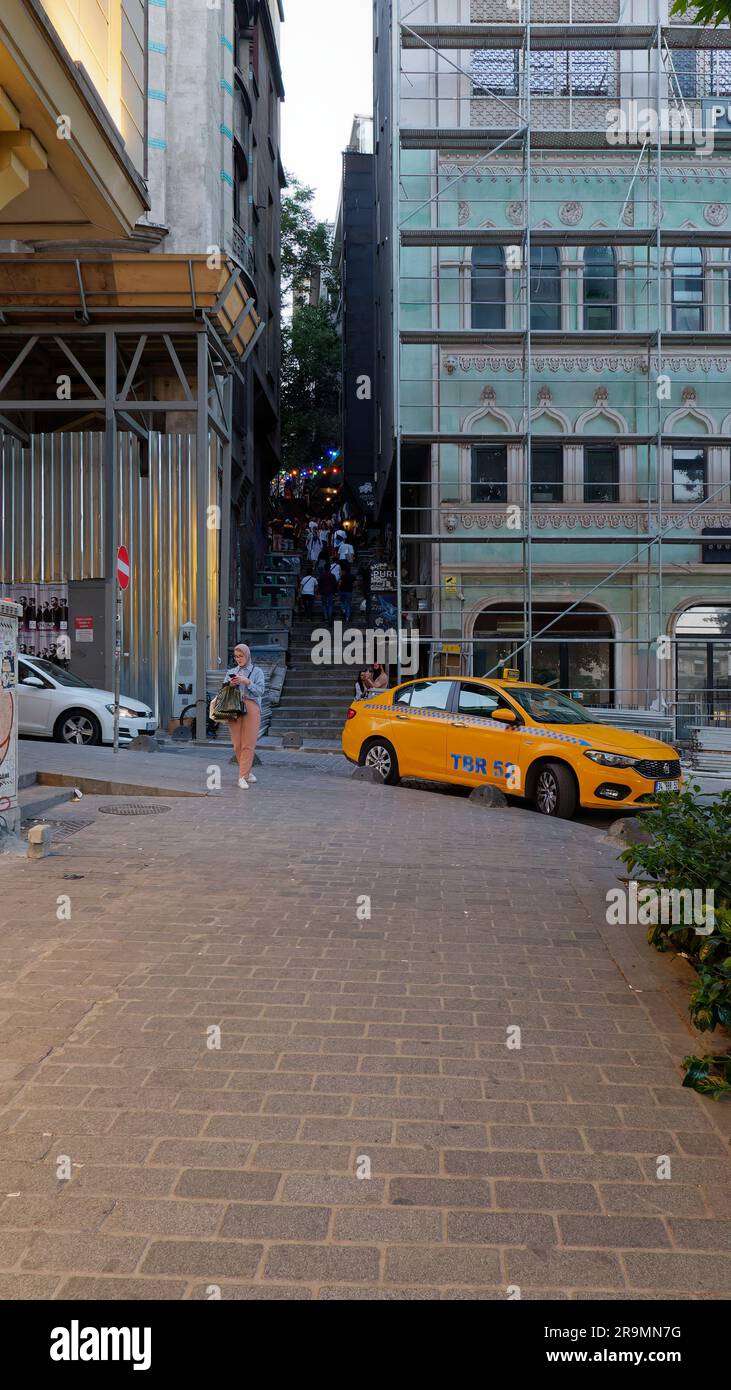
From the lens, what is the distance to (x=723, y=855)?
5246mm

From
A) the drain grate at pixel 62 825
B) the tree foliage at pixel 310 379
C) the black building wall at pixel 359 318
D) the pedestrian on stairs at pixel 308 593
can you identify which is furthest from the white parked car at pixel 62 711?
the tree foliage at pixel 310 379

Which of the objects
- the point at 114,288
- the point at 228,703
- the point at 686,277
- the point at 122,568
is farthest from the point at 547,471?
the point at 228,703

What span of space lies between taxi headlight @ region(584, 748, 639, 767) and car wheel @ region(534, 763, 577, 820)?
0.33 meters

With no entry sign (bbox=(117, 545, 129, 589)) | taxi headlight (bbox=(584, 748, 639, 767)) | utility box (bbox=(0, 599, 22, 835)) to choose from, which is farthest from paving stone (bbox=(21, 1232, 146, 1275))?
no entry sign (bbox=(117, 545, 129, 589))

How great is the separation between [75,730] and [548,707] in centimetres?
803

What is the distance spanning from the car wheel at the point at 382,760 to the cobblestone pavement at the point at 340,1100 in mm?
6831

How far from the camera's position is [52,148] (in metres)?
7.59

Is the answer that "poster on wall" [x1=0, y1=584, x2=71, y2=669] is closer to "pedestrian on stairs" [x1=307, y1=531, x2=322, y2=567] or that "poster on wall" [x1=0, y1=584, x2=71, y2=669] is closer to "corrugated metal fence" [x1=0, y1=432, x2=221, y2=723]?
"corrugated metal fence" [x1=0, y1=432, x2=221, y2=723]

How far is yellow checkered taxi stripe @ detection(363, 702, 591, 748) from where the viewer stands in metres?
12.5

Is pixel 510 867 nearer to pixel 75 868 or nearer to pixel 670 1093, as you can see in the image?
pixel 75 868

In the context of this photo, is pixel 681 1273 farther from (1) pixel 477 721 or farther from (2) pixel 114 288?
(2) pixel 114 288

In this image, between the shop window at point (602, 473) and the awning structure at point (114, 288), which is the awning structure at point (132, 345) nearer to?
the awning structure at point (114, 288)

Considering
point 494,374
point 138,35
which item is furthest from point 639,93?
point 138,35

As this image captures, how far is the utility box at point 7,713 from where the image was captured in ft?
27.3
